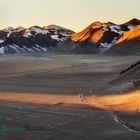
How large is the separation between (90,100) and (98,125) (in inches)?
292

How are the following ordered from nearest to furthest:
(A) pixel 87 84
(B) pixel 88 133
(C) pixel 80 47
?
(B) pixel 88 133 < (A) pixel 87 84 < (C) pixel 80 47

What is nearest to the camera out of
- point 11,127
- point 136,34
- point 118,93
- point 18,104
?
point 11,127

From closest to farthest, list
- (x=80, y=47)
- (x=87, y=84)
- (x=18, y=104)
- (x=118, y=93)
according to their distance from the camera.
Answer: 1. (x=18, y=104)
2. (x=118, y=93)
3. (x=87, y=84)
4. (x=80, y=47)

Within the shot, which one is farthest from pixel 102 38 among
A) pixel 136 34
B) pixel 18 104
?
pixel 18 104

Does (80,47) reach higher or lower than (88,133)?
lower

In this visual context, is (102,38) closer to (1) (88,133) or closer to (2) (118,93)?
(2) (118,93)

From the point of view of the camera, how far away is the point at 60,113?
22047 millimetres

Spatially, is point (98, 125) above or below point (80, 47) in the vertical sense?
above

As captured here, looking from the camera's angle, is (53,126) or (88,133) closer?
(88,133)

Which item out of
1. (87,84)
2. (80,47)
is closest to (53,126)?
(87,84)

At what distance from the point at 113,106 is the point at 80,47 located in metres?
161

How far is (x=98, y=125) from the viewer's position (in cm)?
1891

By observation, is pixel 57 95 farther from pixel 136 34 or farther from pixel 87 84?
pixel 136 34

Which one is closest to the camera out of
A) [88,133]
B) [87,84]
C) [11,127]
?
[88,133]
